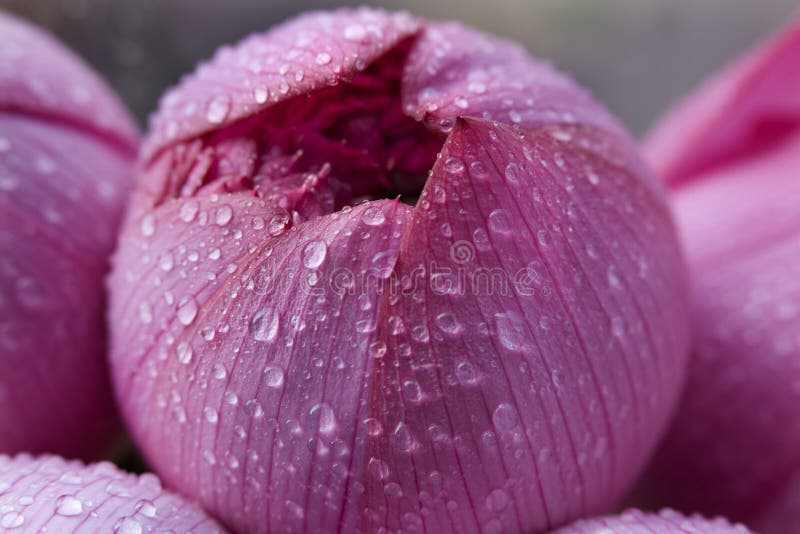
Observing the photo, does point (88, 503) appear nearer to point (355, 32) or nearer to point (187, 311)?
point (187, 311)

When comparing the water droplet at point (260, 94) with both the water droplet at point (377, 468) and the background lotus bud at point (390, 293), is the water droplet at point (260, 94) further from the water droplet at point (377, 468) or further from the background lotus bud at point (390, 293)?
the water droplet at point (377, 468)

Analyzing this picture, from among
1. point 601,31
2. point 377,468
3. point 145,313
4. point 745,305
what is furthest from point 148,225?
point 601,31

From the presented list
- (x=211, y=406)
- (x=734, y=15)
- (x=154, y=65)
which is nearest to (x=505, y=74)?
(x=211, y=406)

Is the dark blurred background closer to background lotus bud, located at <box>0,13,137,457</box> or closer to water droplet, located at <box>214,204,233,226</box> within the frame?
background lotus bud, located at <box>0,13,137,457</box>

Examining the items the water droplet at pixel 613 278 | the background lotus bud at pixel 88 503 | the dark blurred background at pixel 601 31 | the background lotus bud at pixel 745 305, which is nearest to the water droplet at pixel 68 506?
the background lotus bud at pixel 88 503

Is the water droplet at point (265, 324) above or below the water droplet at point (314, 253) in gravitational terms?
below

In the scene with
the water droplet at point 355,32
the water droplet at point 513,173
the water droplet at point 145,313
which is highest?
the water droplet at point 355,32

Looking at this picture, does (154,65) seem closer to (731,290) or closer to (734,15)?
(731,290)
